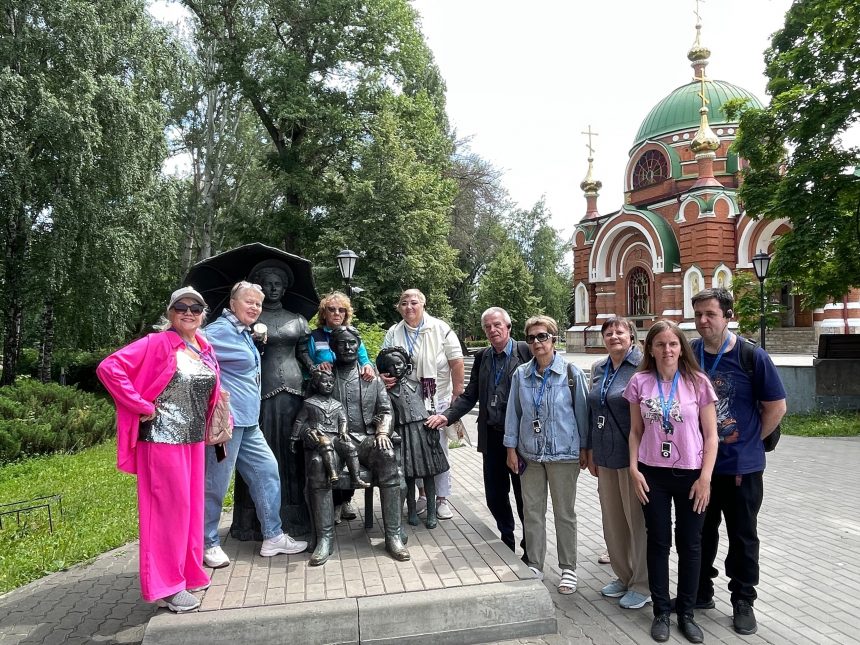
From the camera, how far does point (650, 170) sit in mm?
31266

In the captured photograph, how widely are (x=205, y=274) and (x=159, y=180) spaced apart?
1495 centimetres

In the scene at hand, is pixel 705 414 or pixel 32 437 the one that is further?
pixel 32 437

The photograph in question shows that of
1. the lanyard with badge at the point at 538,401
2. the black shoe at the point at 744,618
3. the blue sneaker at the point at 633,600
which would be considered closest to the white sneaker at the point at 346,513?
the lanyard with badge at the point at 538,401

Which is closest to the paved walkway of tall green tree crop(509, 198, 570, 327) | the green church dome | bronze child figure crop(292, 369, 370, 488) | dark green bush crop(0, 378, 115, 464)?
bronze child figure crop(292, 369, 370, 488)

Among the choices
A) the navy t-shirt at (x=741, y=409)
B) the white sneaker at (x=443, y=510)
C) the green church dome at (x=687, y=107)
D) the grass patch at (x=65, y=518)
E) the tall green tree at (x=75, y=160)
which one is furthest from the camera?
the green church dome at (x=687, y=107)

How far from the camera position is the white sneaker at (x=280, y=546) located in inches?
160

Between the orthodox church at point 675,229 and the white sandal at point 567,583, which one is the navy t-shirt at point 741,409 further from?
the orthodox church at point 675,229

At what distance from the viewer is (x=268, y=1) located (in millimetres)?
20906

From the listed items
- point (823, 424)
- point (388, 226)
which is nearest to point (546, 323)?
point (823, 424)

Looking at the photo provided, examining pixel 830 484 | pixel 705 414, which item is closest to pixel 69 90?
pixel 705 414

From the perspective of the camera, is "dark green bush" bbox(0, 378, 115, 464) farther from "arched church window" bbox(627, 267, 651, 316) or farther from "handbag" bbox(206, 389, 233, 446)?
"arched church window" bbox(627, 267, 651, 316)

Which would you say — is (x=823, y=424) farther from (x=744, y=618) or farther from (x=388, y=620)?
(x=388, y=620)

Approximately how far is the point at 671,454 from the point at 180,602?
291cm

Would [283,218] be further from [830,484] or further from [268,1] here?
[830,484]
